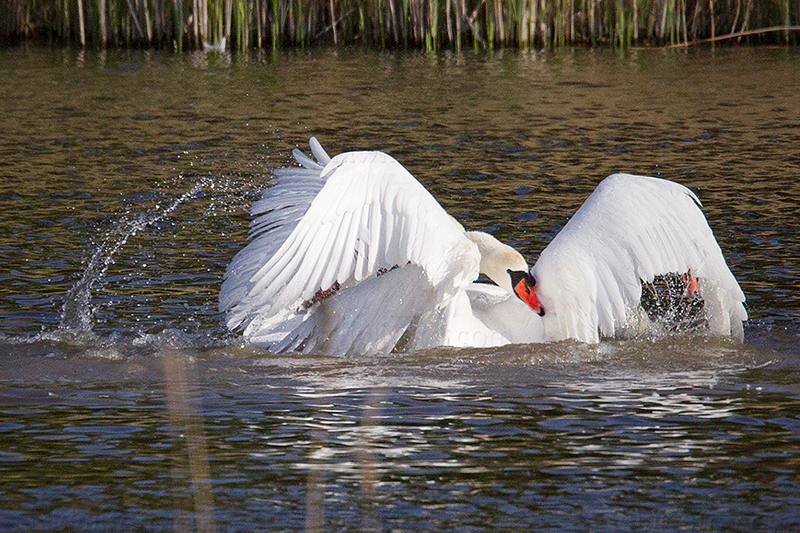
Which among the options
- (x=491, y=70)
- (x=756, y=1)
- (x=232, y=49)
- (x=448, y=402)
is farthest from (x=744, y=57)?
(x=448, y=402)

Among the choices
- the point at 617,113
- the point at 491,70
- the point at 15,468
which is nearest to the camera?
the point at 15,468

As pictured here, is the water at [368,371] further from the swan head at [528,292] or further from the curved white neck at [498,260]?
the curved white neck at [498,260]

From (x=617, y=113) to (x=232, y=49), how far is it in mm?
7548

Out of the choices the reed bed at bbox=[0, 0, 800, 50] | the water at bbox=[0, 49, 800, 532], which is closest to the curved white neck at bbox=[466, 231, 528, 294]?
the water at bbox=[0, 49, 800, 532]

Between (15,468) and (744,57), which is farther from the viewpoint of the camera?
(744,57)

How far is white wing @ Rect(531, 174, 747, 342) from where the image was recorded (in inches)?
253

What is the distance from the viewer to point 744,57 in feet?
61.7

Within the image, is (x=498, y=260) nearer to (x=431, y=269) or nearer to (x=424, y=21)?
(x=431, y=269)

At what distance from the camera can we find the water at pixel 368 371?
457 cm

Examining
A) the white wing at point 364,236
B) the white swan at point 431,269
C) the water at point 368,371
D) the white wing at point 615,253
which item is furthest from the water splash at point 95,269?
the white wing at point 615,253

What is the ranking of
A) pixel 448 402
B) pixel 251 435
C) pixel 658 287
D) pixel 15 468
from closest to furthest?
pixel 15 468 → pixel 251 435 → pixel 448 402 → pixel 658 287

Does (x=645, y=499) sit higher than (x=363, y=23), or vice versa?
(x=363, y=23)

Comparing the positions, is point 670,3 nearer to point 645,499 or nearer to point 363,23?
point 363,23

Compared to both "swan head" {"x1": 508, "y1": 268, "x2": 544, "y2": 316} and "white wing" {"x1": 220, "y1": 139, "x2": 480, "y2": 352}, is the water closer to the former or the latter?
"swan head" {"x1": 508, "y1": 268, "x2": 544, "y2": 316}
